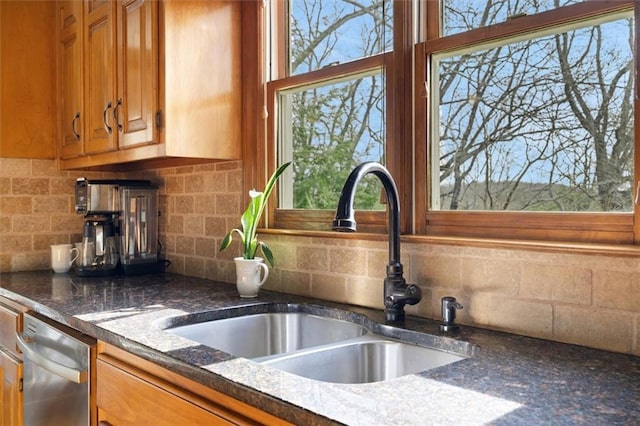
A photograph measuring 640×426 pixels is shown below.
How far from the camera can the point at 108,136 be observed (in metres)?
2.39

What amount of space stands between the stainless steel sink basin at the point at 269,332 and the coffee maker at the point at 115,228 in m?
1.02

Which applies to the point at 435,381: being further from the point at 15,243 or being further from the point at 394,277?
the point at 15,243

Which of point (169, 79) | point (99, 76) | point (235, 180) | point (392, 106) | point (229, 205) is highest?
point (99, 76)

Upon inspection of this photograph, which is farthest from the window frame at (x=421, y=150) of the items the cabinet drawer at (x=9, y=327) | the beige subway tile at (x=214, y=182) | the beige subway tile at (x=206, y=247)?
the cabinet drawer at (x=9, y=327)

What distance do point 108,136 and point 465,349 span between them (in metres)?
1.77

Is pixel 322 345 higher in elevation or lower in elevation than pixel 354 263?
lower

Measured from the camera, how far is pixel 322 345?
147cm

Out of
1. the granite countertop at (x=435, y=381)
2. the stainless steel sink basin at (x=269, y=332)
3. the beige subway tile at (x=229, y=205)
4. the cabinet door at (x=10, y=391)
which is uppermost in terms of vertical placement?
the beige subway tile at (x=229, y=205)

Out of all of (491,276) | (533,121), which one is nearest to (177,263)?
(491,276)

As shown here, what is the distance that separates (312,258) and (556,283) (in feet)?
2.83

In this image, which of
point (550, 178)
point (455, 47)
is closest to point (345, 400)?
point (550, 178)

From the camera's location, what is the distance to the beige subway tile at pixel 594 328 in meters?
1.20

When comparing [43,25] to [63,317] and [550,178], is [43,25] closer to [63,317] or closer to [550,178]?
[63,317]

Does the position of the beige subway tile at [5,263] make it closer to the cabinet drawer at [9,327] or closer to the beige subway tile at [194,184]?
the cabinet drawer at [9,327]
